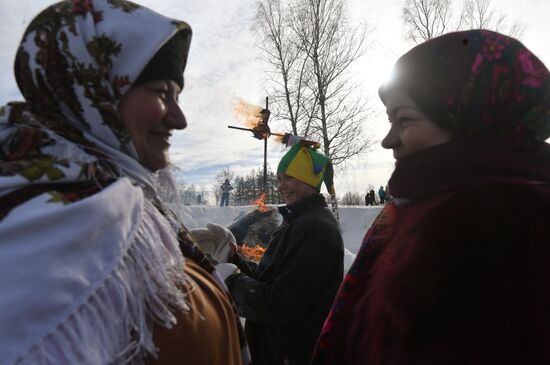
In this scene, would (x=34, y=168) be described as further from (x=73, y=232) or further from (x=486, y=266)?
(x=486, y=266)

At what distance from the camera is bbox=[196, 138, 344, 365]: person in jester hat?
7.53 feet

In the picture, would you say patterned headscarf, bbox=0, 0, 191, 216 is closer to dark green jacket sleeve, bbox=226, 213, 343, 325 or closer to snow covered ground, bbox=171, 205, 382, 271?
dark green jacket sleeve, bbox=226, 213, 343, 325

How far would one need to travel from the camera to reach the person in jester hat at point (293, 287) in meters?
2.29

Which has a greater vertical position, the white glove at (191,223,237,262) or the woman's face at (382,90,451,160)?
the woman's face at (382,90,451,160)

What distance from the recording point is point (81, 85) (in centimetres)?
111

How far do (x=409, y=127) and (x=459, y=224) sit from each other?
0.45 meters

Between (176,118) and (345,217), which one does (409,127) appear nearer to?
(176,118)

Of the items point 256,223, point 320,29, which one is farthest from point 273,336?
point 320,29

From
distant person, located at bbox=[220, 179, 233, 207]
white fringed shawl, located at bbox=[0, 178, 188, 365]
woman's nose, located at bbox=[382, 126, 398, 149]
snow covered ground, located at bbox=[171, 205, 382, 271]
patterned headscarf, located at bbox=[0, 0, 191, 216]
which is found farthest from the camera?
distant person, located at bbox=[220, 179, 233, 207]

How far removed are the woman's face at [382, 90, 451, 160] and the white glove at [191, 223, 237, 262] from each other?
4.67 ft

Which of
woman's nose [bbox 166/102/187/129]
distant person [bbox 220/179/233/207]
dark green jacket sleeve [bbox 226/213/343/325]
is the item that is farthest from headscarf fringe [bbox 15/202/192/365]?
distant person [bbox 220/179/233/207]

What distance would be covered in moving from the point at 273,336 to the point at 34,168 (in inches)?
74.2

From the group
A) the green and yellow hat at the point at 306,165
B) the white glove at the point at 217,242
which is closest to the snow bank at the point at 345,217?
the green and yellow hat at the point at 306,165

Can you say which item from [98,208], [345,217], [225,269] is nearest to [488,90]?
[98,208]
